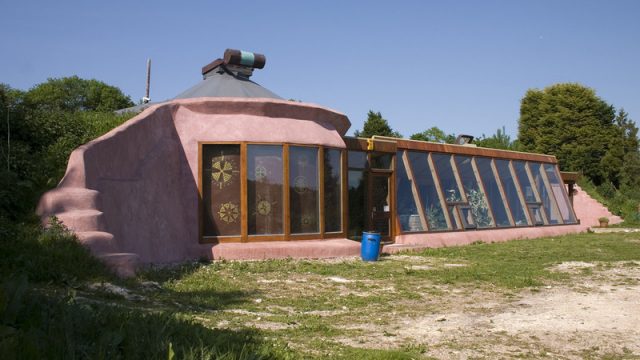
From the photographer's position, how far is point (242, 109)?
1373 centimetres

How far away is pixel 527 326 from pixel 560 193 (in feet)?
67.8

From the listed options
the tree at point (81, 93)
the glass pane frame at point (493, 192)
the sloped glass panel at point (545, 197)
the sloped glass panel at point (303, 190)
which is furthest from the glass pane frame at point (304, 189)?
the tree at point (81, 93)

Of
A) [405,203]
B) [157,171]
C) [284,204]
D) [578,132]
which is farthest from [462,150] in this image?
[578,132]

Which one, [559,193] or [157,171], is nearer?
[157,171]

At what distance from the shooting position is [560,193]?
25.6 meters

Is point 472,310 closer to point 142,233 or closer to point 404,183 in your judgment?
point 142,233

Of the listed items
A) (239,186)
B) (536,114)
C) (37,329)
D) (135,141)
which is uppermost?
(536,114)

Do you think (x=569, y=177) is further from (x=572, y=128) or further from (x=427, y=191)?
(x=572, y=128)

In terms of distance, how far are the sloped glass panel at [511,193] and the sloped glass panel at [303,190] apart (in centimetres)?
1104

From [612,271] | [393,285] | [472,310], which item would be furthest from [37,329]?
[612,271]

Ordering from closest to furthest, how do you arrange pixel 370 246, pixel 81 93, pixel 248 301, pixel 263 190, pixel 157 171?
pixel 248 301 → pixel 157 171 → pixel 263 190 → pixel 370 246 → pixel 81 93

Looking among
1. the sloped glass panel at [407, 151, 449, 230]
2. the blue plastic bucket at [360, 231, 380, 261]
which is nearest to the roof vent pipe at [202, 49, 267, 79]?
the sloped glass panel at [407, 151, 449, 230]

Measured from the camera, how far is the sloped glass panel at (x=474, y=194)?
2055 cm

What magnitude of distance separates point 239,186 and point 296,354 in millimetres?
8548
